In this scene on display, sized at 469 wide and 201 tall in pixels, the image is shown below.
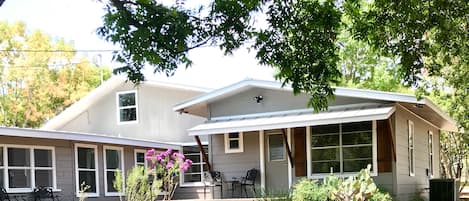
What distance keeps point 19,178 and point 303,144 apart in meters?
7.26

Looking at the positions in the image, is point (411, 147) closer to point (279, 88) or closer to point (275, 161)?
point (275, 161)

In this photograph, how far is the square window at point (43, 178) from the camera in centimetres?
1514

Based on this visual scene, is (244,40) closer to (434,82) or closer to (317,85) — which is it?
(317,85)

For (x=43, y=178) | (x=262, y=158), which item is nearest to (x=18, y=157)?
(x=43, y=178)

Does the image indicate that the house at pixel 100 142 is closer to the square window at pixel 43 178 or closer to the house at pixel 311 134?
the square window at pixel 43 178

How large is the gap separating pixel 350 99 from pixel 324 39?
9.58 meters

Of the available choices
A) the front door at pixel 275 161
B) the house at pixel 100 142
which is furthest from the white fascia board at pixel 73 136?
the front door at pixel 275 161

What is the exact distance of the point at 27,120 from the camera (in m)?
31.0

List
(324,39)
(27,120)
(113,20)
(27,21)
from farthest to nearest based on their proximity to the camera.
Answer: (27,120), (27,21), (324,39), (113,20)

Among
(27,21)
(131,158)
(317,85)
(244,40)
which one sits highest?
(27,21)

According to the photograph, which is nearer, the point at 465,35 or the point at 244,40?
the point at 244,40

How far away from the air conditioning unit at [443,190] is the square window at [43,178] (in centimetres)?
1035

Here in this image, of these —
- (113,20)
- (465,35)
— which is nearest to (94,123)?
(465,35)

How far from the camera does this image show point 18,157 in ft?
48.5
